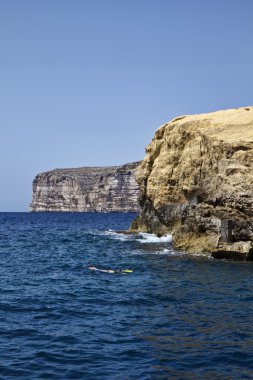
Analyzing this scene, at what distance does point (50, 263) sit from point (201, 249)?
492 inches

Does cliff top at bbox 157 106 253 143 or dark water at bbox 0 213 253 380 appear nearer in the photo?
dark water at bbox 0 213 253 380

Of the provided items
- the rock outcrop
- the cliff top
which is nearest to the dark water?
the rock outcrop

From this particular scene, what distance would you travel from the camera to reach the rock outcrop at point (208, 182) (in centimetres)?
3475

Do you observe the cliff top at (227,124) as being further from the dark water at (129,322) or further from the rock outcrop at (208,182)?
the dark water at (129,322)

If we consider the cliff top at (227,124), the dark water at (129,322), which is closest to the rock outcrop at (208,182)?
the cliff top at (227,124)

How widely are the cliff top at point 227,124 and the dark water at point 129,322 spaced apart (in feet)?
34.6

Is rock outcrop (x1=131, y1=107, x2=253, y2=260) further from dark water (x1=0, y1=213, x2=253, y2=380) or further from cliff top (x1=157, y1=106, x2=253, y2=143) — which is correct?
dark water (x1=0, y1=213, x2=253, y2=380)

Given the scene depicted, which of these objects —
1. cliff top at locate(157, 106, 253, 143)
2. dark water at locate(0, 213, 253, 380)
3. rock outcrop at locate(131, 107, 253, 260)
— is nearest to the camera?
dark water at locate(0, 213, 253, 380)

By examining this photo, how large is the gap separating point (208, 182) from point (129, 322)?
22.4 meters

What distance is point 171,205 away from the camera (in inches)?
1896

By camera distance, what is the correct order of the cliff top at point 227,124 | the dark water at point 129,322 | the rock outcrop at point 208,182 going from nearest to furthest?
the dark water at point 129,322, the rock outcrop at point 208,182, the cliff top at point 227,124

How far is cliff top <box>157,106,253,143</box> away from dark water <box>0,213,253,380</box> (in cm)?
1056

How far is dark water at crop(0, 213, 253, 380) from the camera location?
1412 cm

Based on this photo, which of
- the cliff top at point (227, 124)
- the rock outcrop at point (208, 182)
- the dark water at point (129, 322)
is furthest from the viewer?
the cliff top at point (227, 124)
